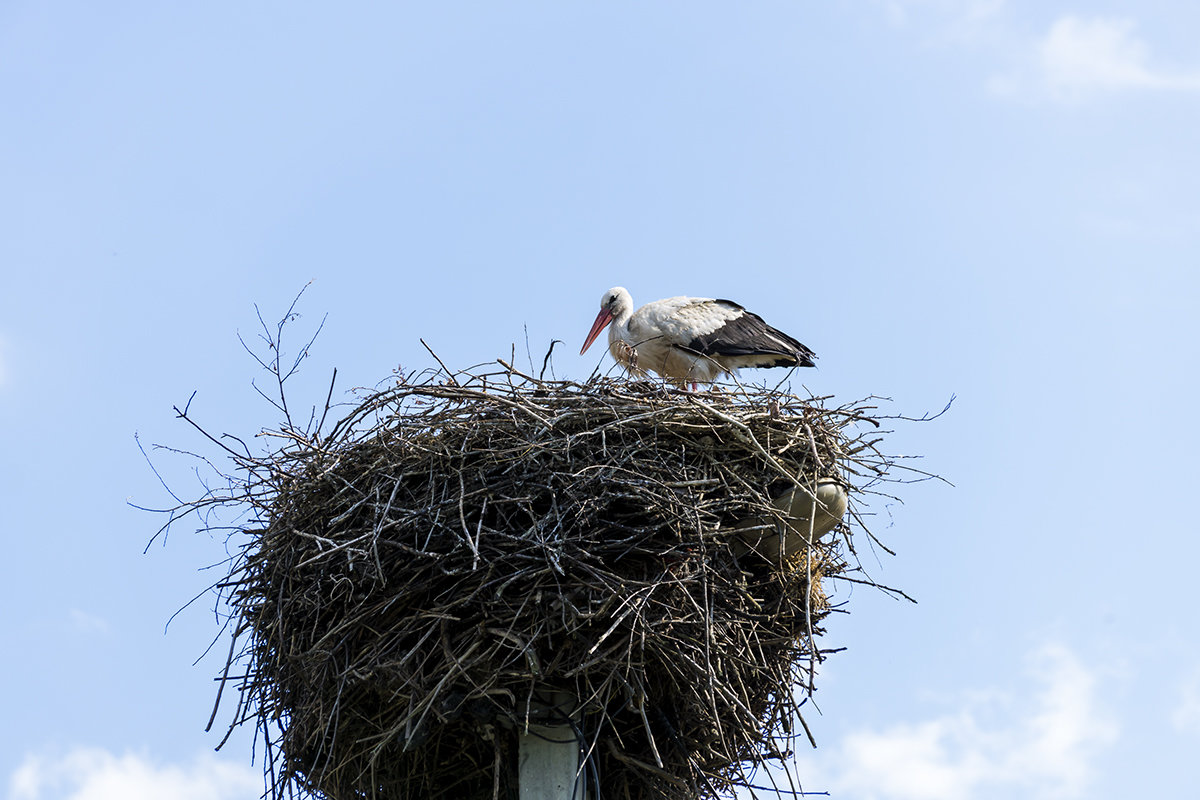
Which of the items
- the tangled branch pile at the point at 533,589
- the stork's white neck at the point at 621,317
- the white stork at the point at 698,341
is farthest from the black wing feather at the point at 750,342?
the tangled branch pile at the point at 533,589

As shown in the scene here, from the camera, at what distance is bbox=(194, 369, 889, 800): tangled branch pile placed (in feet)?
16.7

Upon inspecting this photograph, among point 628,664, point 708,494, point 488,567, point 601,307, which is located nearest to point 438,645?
point 488,567

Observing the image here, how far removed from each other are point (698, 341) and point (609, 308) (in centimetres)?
107

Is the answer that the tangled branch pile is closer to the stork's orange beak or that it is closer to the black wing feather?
the black wing feather

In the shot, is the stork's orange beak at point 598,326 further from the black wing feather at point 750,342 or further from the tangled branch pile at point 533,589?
the tangled branch pile at point 533,589

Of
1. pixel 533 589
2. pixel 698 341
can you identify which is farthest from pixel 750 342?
pixel 533 589

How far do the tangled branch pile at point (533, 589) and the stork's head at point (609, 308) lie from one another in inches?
146

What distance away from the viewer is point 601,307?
31.9 feet

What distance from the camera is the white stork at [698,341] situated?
8812 mm

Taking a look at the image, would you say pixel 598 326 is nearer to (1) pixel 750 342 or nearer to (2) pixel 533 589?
(1) pixel 750 342

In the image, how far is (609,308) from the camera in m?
9.65

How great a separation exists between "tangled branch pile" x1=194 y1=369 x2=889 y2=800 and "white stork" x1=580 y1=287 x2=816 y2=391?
286cm

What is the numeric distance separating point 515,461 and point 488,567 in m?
0.52

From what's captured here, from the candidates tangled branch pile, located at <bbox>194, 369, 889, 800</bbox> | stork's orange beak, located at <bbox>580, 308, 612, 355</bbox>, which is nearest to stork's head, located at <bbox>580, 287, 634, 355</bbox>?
stork's orange beak, located at <bbox>580, 308, 612, 355</bbox>
